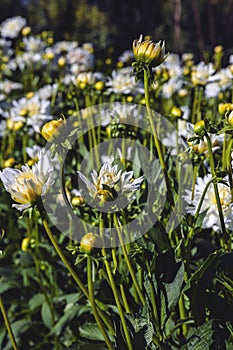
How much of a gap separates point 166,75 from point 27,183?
1.06 meters

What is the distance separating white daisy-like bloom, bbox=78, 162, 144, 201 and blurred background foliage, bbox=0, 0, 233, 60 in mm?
5443

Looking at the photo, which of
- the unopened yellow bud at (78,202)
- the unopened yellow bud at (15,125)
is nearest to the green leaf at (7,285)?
the unopened yellow bud at (15,125)

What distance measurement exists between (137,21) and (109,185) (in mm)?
6964

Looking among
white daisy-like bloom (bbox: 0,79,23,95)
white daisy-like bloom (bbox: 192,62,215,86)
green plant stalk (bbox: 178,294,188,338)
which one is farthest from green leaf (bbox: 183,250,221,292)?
white daisy-like bloom (bbox: 0,79,23,95)

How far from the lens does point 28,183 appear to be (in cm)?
88

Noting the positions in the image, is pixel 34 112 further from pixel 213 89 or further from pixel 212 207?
pixel 212 207

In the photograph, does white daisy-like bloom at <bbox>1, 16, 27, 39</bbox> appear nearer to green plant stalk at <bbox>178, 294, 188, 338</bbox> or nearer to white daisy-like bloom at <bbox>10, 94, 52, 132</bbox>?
white daisy-like bloom at <bbox>10, 94, 52, 132</bbox>

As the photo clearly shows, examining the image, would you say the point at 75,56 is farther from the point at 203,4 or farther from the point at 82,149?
the point at 203,4

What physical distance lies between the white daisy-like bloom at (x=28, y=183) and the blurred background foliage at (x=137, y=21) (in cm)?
547

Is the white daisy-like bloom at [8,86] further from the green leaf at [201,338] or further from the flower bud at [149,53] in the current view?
the green leaf at [201,338]

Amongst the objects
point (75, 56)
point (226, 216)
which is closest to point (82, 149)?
point (226, 216)

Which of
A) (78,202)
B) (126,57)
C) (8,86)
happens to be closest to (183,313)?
(78,202)

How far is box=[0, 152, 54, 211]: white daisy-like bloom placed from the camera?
0.88 metres

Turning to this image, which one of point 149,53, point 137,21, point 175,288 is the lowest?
point 175,288
